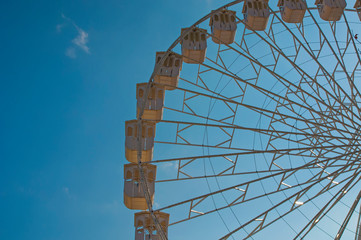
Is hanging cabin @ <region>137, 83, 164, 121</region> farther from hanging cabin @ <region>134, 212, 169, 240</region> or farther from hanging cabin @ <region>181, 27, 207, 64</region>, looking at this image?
hanging cabin @ <region>134, 212, 169, 240</region>

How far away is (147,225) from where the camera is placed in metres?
17.0

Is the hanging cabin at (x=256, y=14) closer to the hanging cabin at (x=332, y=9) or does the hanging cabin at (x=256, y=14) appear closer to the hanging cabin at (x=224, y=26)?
the hanging cabin at (x=224, y=26)

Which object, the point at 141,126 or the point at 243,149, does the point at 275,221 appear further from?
the point at 141,126

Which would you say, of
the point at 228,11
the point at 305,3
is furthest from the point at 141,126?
the point at 305,3

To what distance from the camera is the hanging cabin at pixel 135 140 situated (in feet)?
57.6

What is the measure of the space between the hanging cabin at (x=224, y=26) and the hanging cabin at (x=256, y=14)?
87 cm

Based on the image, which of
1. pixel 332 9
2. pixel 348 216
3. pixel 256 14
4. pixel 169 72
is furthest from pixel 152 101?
pixel 332 9

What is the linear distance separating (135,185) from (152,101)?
4383 mm

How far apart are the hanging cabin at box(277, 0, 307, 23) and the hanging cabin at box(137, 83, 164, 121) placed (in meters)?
8.68

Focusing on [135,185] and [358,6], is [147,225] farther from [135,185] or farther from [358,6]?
[358,6]

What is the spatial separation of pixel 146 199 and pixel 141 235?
1843mm

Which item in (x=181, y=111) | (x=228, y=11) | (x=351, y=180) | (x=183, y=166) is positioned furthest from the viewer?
(x=228, y=11)

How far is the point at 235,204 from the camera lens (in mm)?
16719

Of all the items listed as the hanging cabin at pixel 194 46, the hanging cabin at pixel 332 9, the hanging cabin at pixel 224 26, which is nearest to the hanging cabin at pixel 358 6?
the hanging cabin at pixel 332 9
